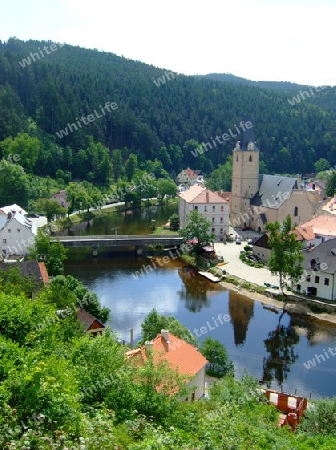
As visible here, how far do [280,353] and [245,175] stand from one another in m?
32.3

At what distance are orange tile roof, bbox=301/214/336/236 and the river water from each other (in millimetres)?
11942

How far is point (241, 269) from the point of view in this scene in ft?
136

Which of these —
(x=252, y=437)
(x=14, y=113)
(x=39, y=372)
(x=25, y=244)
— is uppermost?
(x=14, y=113)

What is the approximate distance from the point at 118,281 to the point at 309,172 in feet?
319

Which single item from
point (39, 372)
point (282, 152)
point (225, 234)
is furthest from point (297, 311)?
point (282, 152)

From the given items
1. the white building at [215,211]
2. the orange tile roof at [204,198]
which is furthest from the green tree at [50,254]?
the orange tile roof at [204,198]

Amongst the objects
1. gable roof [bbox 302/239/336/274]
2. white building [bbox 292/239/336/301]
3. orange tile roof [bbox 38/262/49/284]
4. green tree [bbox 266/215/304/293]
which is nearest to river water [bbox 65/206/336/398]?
green tree [bbox 266/215/304/293]

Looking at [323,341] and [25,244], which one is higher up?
[25,244]

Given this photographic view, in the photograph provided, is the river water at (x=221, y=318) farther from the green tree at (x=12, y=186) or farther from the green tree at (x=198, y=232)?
the green tree at (x=12, y=186)

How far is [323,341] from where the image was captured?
29188 mm

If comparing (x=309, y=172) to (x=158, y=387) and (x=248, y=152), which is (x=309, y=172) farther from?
(x=158, y=387)

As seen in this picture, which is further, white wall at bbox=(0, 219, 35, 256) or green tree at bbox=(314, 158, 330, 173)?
green tree at bbox=(314, 158, 330, 173)

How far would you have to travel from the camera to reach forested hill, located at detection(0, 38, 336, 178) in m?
94.2

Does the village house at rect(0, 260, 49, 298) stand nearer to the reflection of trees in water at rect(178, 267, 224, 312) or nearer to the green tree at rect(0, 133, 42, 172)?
the reflection of trees in water at rect(178, 267, 224, 312)
